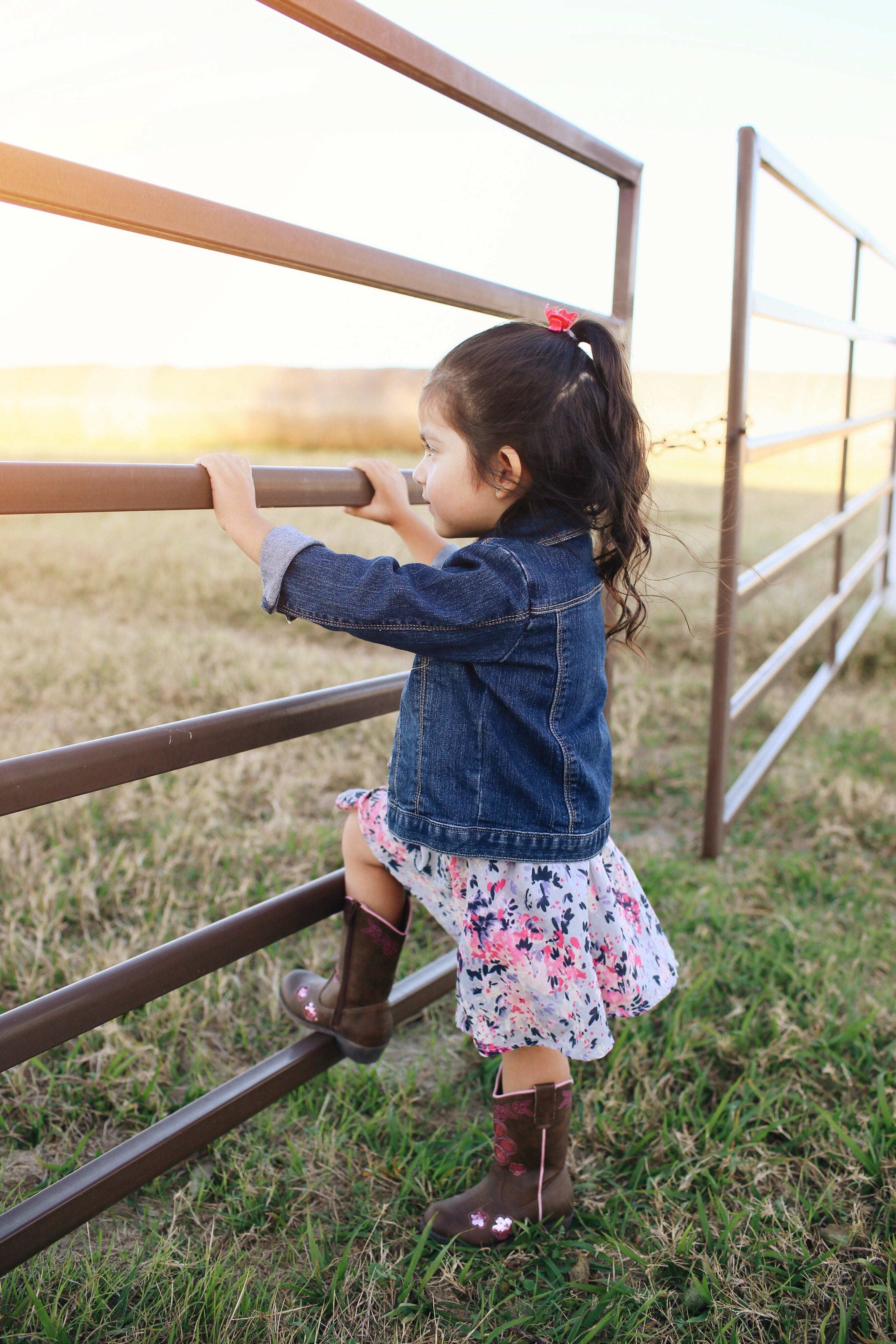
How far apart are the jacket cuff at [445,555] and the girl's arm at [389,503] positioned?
0.04 feet

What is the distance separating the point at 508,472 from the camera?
3.54ft

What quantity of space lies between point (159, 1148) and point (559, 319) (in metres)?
1.06

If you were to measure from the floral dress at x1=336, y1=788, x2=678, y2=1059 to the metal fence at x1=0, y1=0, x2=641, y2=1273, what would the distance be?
0.66 ft

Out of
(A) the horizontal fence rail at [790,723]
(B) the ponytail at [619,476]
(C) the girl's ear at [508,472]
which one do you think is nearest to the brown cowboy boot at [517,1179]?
(B) the ponytail at [619,476]

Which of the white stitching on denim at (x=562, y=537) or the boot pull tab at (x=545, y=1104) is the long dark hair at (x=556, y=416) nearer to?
the white stitching on denim at (x=562, y=537)

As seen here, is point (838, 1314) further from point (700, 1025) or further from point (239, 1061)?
point (239, 1061)

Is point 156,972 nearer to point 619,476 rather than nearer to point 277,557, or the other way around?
point 277,557

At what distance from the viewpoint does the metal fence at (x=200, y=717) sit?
92cm

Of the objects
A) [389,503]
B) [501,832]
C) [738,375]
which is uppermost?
[738,375]

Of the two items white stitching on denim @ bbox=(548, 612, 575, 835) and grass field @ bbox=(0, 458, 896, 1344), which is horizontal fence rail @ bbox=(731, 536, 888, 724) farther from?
white stitching on denim @ bbox=(548, 612, 575, 835)

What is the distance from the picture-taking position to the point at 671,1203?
4.06ft

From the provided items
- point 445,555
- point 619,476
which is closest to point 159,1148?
point 445,555

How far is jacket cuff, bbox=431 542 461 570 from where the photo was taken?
1.10 metres

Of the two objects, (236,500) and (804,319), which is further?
(804,319)
